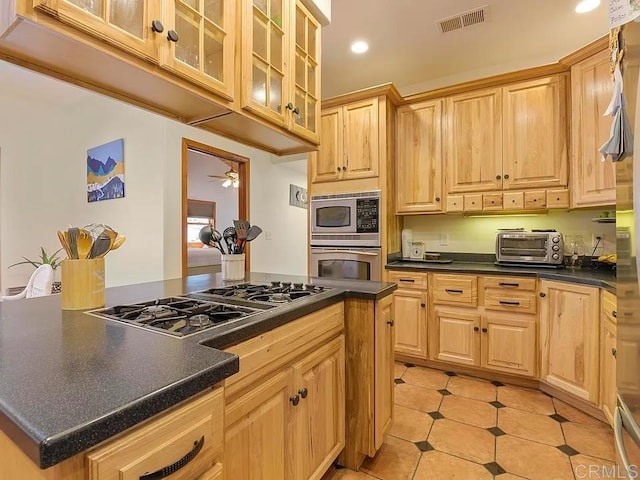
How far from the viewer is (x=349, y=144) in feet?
10.5

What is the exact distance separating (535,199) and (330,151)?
72.0 inches

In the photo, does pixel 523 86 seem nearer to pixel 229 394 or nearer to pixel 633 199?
pixel 633 199

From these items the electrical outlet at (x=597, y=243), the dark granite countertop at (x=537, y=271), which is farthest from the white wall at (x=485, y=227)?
the dark granite countertop at (x=537, y=271)

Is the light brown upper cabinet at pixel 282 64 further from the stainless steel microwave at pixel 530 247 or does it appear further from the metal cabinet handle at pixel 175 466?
the stainless steel microwave at pixel 530 247

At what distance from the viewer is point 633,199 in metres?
0.84

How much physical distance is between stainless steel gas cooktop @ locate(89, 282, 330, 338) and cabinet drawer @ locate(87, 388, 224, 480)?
0.27 m

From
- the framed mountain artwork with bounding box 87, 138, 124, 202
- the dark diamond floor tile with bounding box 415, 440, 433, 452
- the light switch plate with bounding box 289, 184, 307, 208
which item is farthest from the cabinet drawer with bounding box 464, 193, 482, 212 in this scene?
the framed mountain artwork with bounding box 87, 138, 124, 202

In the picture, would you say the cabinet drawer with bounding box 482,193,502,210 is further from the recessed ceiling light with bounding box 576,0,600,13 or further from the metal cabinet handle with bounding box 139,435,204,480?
the metal cabinet handle with bounding box 139,435,204,480

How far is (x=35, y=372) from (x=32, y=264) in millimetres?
Answer: 4396

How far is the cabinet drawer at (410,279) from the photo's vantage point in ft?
9.25

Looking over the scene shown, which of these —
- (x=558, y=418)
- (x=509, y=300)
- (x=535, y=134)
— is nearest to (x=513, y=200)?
(x=535, y=134)

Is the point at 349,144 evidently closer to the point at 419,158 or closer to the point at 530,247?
the point at 419,158

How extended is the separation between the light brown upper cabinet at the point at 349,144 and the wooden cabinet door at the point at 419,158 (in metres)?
0.32

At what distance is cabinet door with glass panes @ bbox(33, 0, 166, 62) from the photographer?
869 mm
